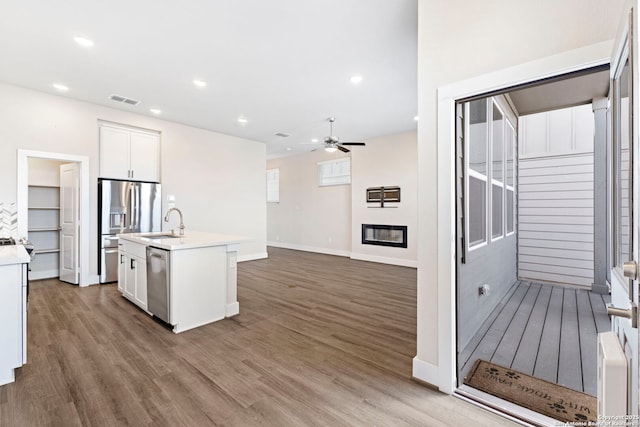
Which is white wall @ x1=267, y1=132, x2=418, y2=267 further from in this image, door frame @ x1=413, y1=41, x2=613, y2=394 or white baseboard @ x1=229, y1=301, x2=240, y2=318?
door frame @ x1=413, y1=41, x2=613, y2=394

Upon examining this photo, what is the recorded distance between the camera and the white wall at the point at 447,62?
1581 millimetres

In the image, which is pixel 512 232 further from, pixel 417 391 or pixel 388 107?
pixel 417 391

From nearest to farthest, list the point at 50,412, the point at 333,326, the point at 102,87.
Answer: the point at 50,412 < the point at 333,326 < the point at 102,87

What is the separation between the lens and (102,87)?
414 cm

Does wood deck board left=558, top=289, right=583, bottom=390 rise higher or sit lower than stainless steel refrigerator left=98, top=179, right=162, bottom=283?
lower

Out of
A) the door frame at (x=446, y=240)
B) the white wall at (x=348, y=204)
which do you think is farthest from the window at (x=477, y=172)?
the white wall at (x=348, y=204)

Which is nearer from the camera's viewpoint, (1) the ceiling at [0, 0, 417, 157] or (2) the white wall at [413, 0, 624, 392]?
(2) the white wall at [413, 0, 624, 392]

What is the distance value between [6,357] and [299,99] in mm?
4298

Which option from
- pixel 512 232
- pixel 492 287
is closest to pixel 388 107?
pixel 512 232

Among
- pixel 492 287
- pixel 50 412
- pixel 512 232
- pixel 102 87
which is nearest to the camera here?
pixel 50 412

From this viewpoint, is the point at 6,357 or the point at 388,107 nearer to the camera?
the point at 6,357

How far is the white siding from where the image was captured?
4660 millimetres

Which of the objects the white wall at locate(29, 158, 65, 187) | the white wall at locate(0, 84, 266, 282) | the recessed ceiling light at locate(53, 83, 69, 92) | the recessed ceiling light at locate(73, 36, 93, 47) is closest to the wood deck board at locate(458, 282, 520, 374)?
the white wall at locate(0, 84, 266, 282)

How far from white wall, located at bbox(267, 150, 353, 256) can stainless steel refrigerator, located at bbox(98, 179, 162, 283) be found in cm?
438
